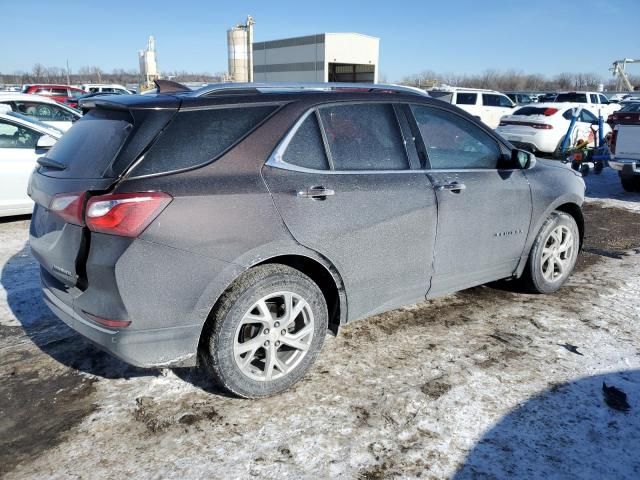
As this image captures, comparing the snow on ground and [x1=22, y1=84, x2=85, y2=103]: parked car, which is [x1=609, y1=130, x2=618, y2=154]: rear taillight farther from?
[x1=22, y1=84, x2=85, y2=103]: parked car

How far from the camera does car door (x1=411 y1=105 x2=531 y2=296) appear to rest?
3.66m

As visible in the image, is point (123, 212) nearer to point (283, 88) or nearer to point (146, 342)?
point (146, 342)

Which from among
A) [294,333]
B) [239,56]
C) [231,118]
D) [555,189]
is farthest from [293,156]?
[239,56]

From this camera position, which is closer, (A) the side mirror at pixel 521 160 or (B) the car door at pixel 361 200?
(B) the car door at pixel 361 200

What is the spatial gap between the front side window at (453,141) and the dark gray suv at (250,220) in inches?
0.6

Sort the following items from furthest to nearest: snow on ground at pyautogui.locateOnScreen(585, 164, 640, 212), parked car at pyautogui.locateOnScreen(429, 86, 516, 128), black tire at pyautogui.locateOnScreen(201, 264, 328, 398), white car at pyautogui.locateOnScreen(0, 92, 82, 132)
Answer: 1. parked car at pyautogui.locateOnScreen(429, 86, 516, 128)
2. white car at pyautogui.locateOnScreen(0, 92, 82, 132)
3. snow on ground at pyautogui.locateOnScreen(585, 164, 640, 212)
4. black tire at pyautogui.locateOnScreen(201, 264, 328, 398)

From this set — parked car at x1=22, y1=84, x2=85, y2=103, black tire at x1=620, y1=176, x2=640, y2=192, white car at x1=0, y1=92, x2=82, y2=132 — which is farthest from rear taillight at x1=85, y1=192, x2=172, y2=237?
parked car at x1=22, y1=84, x2=85, y2=103

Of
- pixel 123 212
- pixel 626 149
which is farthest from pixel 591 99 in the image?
pixel 123 212

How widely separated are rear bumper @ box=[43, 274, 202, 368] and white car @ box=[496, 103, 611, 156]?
13.4m

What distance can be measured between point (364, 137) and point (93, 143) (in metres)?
1.63

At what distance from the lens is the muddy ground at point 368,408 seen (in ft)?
8.29

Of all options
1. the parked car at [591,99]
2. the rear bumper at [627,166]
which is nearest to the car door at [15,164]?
the rear bumper at [627,166]

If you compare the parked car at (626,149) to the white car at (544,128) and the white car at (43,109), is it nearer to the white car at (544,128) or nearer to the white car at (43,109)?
the white car at (544,128)

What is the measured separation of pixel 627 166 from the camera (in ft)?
29.8
